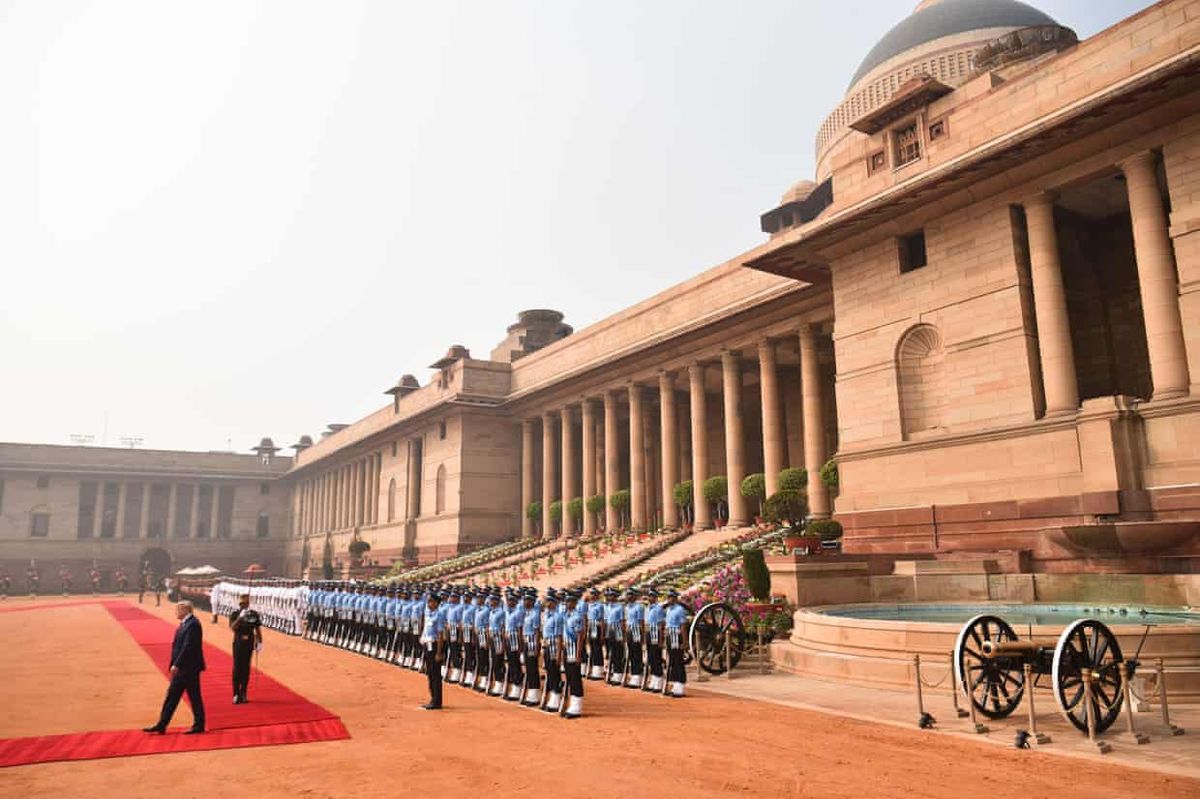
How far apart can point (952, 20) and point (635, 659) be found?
42.9 metres

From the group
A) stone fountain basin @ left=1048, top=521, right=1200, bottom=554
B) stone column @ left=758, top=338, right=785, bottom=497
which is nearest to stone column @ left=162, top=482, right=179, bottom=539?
stone column @ left=758, top=338, right=785, bottom=497

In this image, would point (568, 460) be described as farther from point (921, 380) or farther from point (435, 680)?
point (435, 680)

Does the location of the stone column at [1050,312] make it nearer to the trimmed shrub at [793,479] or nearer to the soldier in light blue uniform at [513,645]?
the trimmed shrub at [793,479]

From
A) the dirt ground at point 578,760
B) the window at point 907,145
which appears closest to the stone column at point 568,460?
the window at point 907,145

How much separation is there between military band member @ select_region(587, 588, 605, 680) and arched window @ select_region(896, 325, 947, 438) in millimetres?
9628

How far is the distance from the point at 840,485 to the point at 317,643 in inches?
587

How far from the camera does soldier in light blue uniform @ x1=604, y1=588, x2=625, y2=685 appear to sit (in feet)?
48.0

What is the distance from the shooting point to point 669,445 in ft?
118

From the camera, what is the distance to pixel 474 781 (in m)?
8.07

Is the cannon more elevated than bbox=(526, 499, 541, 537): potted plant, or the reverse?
bbox=(526, 499, 541, 537): potted plant

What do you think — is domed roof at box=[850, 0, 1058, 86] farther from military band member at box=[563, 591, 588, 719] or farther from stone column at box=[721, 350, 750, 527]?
military band member at box=[563, 591, 588, 719]

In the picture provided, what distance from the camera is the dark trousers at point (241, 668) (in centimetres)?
1319

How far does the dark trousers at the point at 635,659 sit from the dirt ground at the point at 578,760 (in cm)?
79

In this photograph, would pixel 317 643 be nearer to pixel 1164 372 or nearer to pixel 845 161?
pixel 845 161
